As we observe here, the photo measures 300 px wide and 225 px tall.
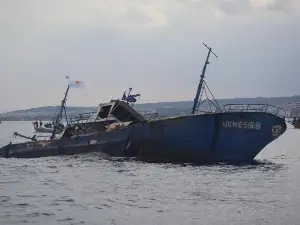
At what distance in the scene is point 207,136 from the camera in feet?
86.7

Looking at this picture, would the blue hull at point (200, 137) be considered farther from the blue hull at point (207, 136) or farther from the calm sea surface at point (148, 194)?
the calm sea surface at point (148, 194)

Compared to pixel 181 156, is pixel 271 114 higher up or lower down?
higher up

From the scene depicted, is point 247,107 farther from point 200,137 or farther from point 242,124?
point 200,137

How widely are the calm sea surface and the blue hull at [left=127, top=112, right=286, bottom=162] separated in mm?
2012

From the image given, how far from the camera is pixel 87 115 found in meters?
34.7

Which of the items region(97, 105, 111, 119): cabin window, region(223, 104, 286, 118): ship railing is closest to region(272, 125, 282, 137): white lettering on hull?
region(223, 104, 286, 118): ship railing

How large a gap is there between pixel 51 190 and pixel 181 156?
10915 mm

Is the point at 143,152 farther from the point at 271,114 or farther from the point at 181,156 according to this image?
the point at 271,114

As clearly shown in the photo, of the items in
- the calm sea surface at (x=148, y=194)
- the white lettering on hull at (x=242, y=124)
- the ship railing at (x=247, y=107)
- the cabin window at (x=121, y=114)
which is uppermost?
the ship railing at (x=247, y=107)

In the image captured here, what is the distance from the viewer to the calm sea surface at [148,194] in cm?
1273

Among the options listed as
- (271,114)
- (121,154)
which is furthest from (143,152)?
(271,114)

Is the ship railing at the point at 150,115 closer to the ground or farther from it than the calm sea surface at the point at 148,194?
farther from it

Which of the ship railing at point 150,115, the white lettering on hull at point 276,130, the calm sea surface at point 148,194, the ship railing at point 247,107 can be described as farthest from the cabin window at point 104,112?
the white lettering on hull at point 276,130

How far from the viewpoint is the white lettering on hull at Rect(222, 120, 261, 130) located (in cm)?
2645
